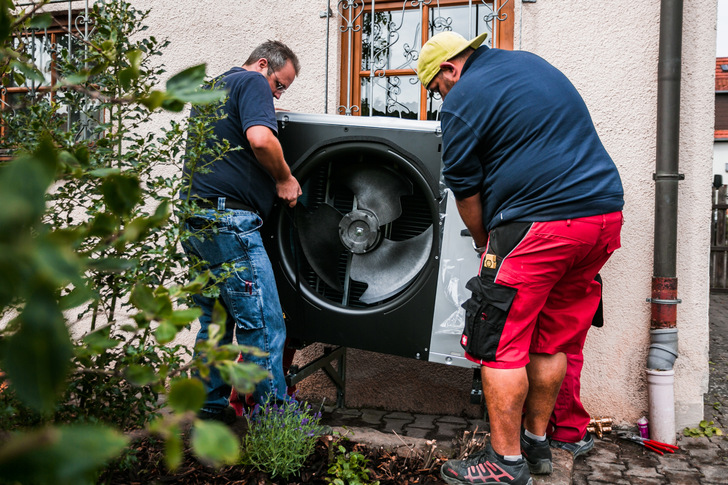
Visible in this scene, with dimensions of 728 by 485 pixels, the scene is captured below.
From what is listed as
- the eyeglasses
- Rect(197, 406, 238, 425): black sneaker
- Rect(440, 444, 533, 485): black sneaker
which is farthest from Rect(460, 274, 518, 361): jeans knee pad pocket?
the eyeglasses

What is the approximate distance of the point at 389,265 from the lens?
2521mm

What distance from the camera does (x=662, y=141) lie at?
2736 millimetres

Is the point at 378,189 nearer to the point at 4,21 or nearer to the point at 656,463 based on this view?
the point at 656,463

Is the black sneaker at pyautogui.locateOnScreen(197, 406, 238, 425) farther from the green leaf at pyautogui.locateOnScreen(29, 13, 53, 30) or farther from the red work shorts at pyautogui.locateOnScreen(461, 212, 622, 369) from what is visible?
the green leaf at pyautogui.locateOnScreen(29, 13, 53, 30)

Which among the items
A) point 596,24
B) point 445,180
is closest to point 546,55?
point 596,24

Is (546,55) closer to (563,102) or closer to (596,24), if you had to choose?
(596,24)

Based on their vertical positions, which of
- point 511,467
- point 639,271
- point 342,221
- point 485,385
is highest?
point 342,221

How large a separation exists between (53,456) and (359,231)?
2.17 metres

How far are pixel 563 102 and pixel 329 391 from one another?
2123 millimetres

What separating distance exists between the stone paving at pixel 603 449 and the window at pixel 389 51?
5.67 feet

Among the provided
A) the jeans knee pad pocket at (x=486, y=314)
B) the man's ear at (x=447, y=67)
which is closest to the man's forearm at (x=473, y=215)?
the jeans knee pad pocket at (x=486, y=314)

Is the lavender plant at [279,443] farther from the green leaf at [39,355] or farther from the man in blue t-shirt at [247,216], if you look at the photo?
the green leaf at [39,355]

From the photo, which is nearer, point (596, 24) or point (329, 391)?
point (596, 24)

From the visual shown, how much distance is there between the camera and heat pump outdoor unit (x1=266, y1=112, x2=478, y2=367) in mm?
2246
